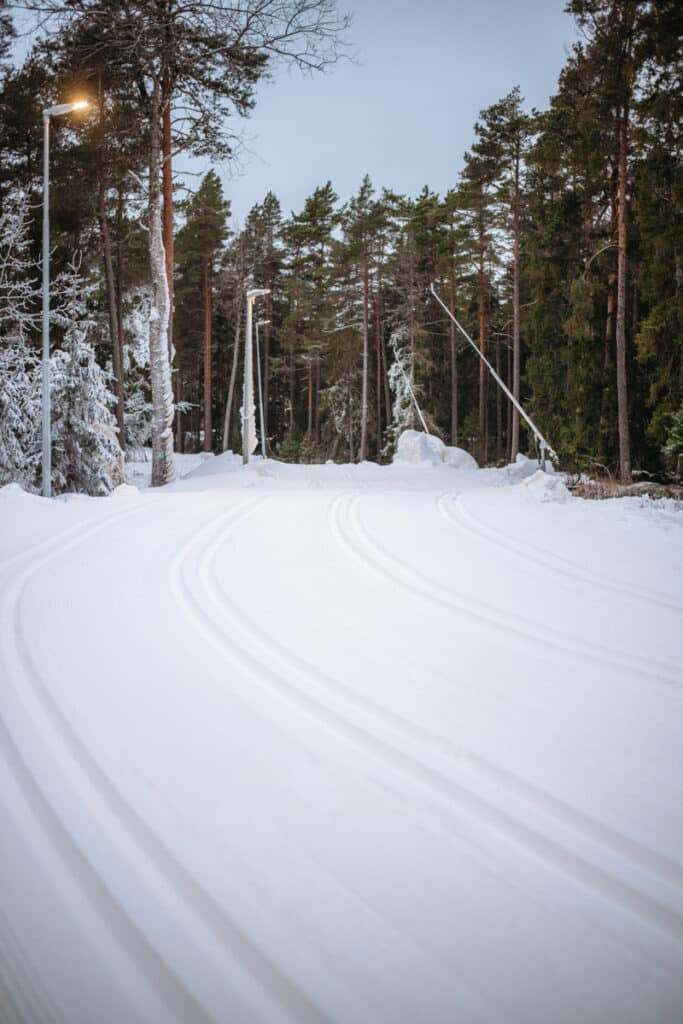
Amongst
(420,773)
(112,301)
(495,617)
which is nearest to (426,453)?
(112,301)

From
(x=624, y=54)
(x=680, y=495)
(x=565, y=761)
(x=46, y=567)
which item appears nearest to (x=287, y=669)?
(x=565, y=761)

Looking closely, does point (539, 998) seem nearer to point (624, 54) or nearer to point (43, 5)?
point (43, 5)

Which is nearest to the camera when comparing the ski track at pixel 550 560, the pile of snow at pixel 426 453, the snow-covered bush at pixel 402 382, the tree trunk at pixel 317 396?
the ski track at pixel 550 560

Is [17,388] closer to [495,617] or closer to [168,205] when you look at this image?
[168,205]

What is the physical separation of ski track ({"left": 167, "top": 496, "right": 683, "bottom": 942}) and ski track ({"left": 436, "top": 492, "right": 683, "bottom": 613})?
9.60 ft

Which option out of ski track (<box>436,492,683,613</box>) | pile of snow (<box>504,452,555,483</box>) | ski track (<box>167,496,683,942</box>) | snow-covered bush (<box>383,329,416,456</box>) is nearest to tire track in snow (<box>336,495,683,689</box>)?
ski track (<box>436,492,683,613</box>)

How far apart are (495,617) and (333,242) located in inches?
1468

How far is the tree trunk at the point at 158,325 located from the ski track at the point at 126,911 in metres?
14.9

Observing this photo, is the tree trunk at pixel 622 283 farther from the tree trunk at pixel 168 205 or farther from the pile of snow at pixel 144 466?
the pile of snow at pixel 144 466

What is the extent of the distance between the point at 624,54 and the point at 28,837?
924 inches

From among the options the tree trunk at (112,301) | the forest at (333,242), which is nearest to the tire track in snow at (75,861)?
the forest at (333,242)

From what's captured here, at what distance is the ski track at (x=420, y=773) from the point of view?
6.46 ft

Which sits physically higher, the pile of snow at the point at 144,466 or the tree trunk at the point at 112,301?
the tree trunk at the point at 112,301

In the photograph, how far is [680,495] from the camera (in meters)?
10.9
